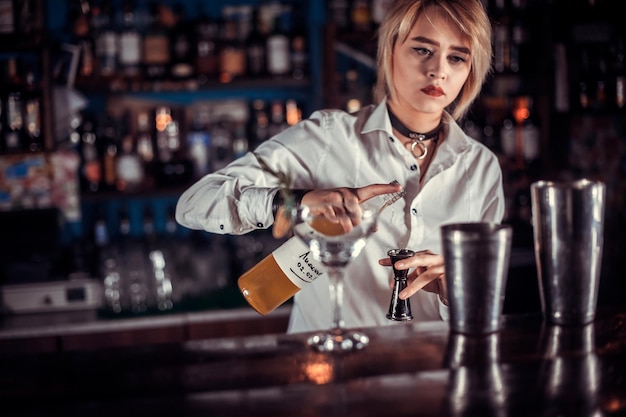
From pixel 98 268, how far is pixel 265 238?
80 cm

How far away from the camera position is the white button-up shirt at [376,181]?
1827mm

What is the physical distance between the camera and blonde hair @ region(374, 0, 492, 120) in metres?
1.73

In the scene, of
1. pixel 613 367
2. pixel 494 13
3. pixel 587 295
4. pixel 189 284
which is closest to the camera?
pixel 613 367

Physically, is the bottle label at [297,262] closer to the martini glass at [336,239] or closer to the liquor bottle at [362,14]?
the martini glass at [336,239]

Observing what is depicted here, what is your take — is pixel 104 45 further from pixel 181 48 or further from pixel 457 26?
pixel 457 26

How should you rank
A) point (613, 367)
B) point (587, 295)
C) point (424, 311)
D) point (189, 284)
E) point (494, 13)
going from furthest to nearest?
point (494, 13)
point (189, 284)
point (424, 311)
point (587, 295)
point (613, 367)

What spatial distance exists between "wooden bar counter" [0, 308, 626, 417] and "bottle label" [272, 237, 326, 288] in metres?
0.16

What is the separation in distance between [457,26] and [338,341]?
907 millimetres

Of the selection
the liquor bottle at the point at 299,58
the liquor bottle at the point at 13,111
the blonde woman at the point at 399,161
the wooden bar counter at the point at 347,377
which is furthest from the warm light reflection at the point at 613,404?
the liquor bottle at the point at 13,111

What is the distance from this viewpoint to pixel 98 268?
132 inches

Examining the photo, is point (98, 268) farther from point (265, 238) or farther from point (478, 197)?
point (478, 197)

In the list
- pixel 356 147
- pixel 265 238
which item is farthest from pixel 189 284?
pixel 356 147

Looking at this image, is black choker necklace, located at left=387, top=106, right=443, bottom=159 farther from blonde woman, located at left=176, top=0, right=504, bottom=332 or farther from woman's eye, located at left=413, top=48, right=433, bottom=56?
woman's eye, located at left=413, top=48, right=433, bottom=56

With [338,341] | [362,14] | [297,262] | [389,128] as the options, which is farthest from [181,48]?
[338,341]
